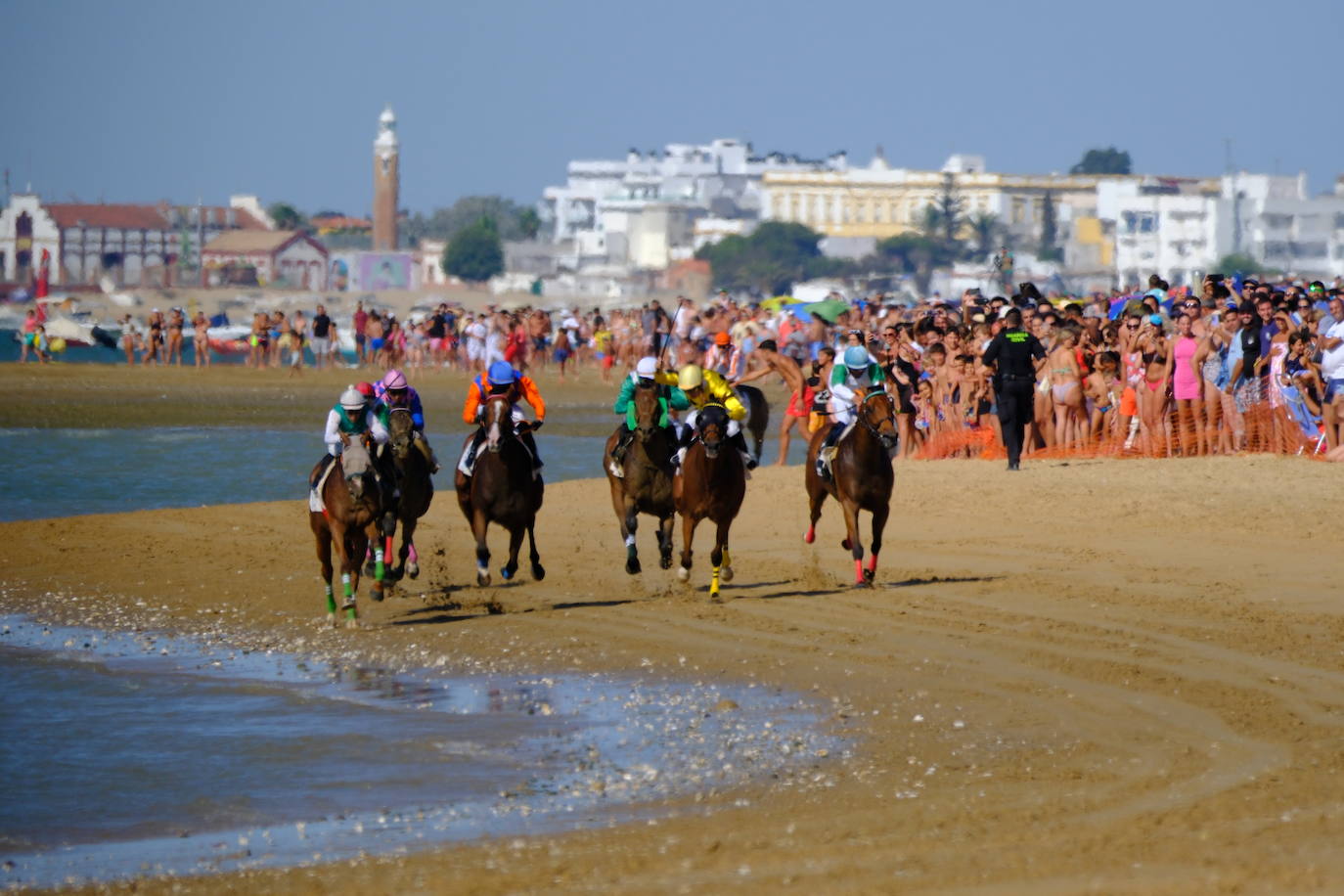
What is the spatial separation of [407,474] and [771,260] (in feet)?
572

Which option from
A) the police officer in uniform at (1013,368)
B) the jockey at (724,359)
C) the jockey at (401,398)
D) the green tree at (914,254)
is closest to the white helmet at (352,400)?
the jockey at (401,398)

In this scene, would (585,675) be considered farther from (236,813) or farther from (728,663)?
(236,813)

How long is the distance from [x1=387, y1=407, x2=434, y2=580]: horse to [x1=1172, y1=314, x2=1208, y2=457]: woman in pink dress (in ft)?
32.1

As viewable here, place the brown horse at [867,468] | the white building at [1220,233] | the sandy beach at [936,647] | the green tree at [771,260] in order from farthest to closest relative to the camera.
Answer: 1. the green tree at [771,260]
2. the white building at [1220,233]
3. the brown horse at [867,468]
4. the sandy beach at [936,647]

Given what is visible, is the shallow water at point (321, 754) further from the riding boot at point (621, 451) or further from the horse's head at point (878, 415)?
the horse's head at point (878, 415)

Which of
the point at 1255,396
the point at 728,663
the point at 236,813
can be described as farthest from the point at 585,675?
the point at 1255,396

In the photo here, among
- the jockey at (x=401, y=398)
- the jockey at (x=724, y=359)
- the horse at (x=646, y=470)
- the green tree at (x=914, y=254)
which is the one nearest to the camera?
the jockey at (x=401, y=398)

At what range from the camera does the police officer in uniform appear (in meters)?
22.6

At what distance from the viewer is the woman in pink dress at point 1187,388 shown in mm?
22781

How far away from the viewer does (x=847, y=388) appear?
52.4 ft

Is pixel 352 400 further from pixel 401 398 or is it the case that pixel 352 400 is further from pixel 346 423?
pixel 401 398

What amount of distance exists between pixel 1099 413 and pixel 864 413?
1022 centimetres

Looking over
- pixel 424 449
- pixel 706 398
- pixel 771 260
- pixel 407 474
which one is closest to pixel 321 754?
pixel 407 474

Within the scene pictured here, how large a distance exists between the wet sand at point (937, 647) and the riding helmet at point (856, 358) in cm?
167
